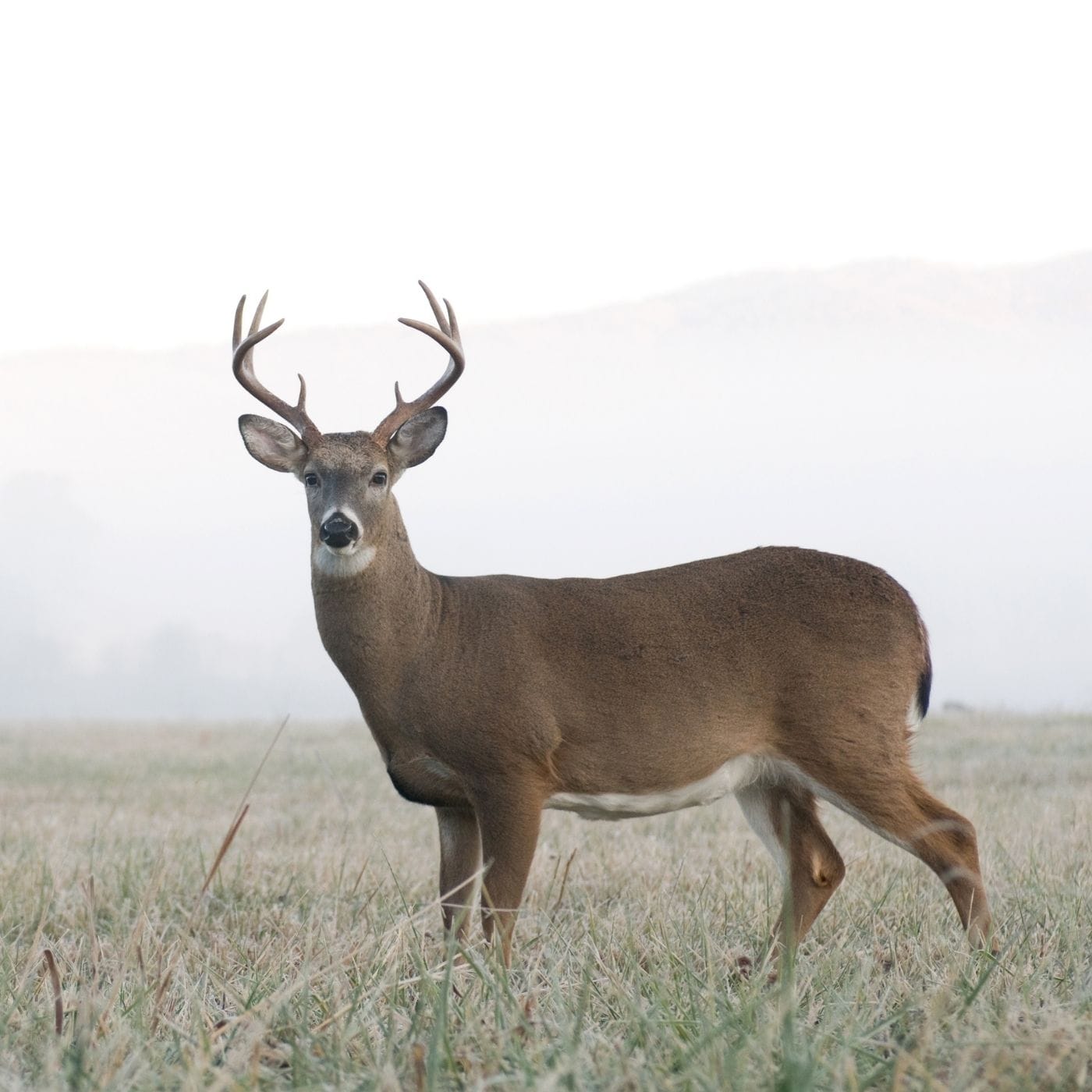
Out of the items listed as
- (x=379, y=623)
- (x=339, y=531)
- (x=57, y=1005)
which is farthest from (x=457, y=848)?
(x=57, y=1005)

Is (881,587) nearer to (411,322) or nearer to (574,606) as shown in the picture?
(574,606)

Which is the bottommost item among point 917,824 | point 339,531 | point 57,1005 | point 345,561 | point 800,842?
point 800,842

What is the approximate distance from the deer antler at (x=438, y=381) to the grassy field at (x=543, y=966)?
1.83 metres

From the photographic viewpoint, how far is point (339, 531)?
5.69 metres

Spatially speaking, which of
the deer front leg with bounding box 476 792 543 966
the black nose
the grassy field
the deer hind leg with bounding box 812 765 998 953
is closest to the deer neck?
the black nose

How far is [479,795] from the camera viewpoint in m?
5.57

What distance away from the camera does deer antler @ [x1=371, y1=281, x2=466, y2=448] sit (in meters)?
6.23

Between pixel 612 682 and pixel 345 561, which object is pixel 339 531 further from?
pixel 612 682

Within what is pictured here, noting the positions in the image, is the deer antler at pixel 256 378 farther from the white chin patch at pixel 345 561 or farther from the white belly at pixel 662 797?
the white belly at pixel 662 797

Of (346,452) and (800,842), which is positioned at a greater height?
(346,452)

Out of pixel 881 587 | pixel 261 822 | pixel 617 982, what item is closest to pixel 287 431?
pixel 881 587

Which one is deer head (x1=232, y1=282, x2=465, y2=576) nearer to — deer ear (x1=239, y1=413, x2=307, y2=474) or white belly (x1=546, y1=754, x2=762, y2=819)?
deer ear (x1=239, y1=413, x2=307, y2=474)

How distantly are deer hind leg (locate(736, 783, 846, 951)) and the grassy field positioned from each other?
0.13 m

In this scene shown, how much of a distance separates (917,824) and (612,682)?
1360 millimetres
